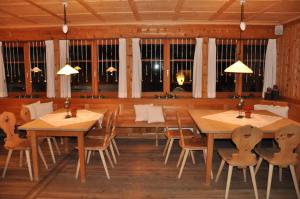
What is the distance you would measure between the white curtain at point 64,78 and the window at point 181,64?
236 centimetres

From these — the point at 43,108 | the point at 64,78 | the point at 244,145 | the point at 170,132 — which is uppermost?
the point at 64,78

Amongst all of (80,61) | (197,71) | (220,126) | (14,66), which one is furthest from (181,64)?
(14,66)

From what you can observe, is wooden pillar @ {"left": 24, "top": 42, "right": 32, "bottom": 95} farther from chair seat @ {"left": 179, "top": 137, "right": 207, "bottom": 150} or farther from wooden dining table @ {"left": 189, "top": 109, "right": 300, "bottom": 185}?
wooden dining table @ {"left": 189, "top": 109, "right": 300, "bottom": 185}

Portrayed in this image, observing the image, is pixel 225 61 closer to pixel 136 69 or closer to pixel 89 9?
pixel 136 69

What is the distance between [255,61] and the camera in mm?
6133

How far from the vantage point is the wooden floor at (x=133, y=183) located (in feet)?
11.0

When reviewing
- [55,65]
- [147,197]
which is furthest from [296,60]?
[55,65]

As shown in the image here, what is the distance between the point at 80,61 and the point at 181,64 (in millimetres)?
2345

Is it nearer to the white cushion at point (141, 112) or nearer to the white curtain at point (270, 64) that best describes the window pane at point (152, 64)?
the white cushion at point (141, 112)

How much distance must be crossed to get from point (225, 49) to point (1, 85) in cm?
528

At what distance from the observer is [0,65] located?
20.5ft

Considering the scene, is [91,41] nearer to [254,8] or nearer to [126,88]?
[126,88]

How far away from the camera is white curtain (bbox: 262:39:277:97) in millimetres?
5812

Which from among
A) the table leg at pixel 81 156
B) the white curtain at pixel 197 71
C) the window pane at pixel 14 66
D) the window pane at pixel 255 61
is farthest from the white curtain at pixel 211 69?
the window pane at pixel 14 66
